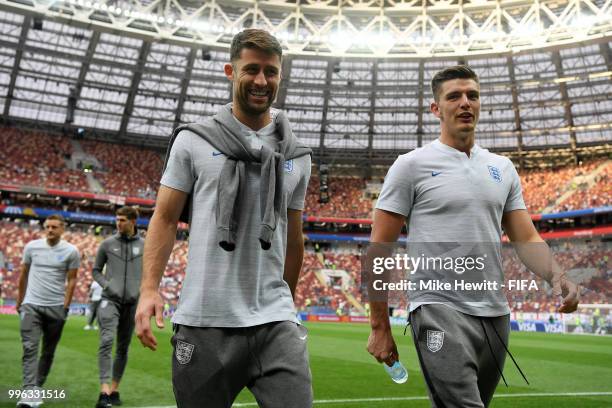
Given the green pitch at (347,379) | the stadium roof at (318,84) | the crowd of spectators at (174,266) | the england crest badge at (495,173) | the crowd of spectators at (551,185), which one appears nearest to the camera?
the england crest badge at (495,173)

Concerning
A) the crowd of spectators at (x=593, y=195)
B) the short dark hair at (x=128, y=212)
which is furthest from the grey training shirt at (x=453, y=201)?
the crowd of spectators at (x=593, y=195)

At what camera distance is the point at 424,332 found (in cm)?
330

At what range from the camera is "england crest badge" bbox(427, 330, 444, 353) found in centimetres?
321

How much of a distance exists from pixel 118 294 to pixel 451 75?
5503mm

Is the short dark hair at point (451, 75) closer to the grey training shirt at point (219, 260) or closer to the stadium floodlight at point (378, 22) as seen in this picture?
the grey training shirt at point (219, 260)

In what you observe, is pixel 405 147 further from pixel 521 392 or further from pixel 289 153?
pixel 289 153

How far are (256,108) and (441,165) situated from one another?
1227 mm

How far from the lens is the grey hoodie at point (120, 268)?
25.5 ft

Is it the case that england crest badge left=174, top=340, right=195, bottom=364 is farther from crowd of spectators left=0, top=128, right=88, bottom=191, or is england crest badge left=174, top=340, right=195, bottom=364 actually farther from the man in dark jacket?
crowd of spectators left=0, top=128, right=88, bottom=191

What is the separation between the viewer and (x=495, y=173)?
3.69 metres

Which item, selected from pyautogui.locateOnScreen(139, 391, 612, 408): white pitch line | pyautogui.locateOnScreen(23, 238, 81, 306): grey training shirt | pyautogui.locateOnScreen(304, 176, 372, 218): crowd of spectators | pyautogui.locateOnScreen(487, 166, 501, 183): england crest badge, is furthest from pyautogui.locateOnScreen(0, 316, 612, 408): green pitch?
pyautogui.locateOnScreen(304, 176, 372, 218): crowd of spectators

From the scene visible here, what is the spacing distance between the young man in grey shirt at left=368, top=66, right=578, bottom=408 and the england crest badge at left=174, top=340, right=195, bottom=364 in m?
1.17

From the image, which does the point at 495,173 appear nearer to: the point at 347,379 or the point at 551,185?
the point at 347,379

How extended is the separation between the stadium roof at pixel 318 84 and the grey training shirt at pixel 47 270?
2795 centimetres
